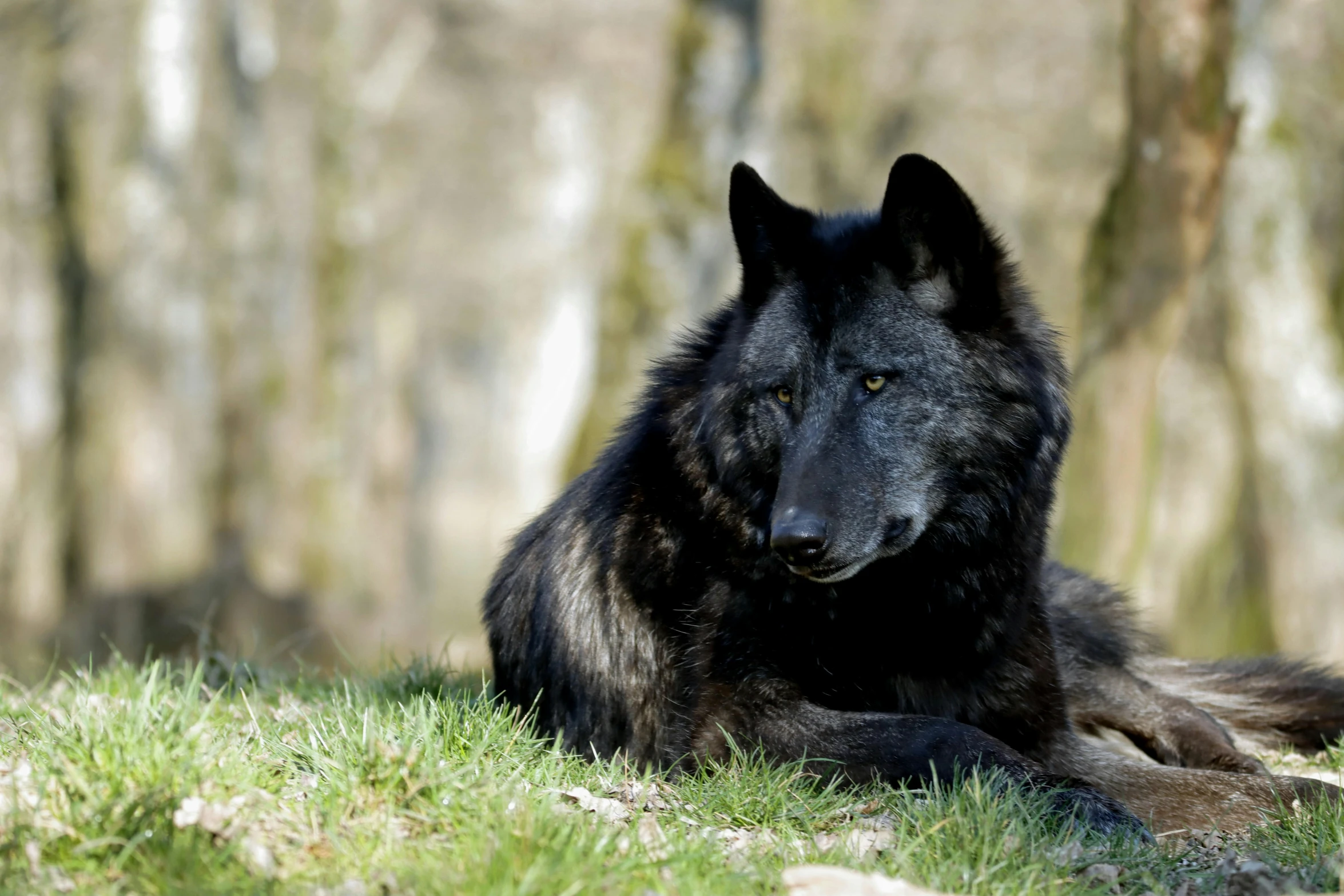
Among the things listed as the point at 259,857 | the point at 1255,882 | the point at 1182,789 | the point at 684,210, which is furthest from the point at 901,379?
the point at 684,210

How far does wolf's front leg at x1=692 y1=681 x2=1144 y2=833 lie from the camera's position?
387cm

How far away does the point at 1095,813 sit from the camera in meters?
3.79

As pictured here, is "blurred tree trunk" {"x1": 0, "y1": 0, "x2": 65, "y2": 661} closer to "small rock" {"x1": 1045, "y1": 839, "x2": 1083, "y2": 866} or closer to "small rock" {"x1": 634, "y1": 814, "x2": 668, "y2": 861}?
"small rock" {"x1": 634, "y1": 814, "x2": 668, "y2": 861}

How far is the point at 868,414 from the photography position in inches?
169

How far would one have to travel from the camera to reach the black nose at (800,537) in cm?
396

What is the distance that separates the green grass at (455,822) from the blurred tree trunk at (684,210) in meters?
7.79

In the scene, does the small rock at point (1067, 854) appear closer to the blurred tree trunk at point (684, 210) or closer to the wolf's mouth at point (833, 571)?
Answer: the wolf's mouth at point (833, 571)

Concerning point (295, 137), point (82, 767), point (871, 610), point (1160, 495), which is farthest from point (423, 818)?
point (295, 137)

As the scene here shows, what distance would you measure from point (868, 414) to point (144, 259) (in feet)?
37.0

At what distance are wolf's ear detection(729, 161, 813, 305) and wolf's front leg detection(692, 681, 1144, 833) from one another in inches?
56.1

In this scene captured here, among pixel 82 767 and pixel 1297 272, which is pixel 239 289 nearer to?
pixel 1297 272

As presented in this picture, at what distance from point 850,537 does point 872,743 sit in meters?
0.66

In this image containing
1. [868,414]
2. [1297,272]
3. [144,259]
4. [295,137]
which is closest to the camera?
[868,414]

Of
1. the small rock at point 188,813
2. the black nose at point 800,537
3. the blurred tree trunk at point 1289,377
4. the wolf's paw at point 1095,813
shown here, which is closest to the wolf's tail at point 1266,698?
the wolf's paw at point 1095,813
